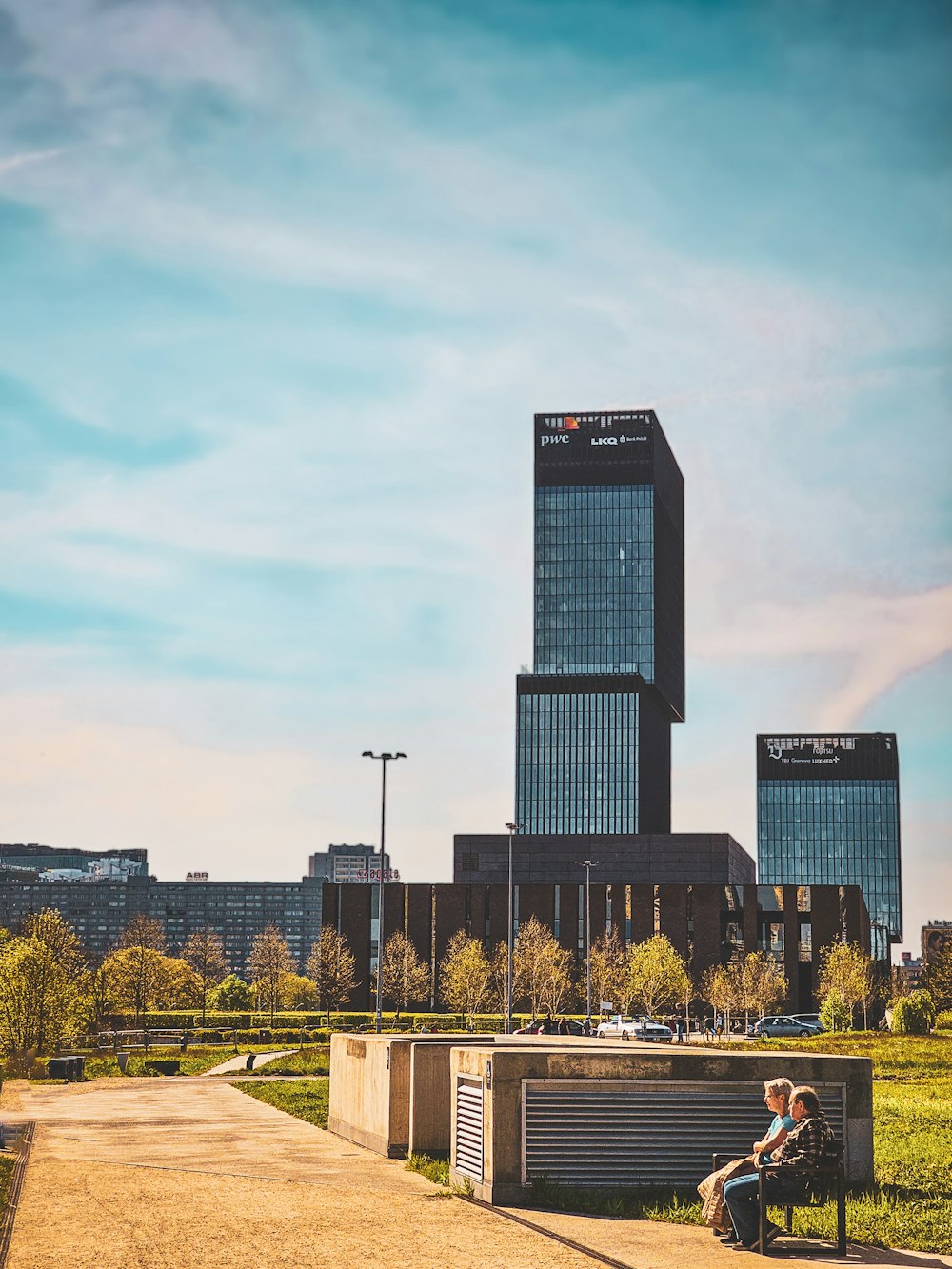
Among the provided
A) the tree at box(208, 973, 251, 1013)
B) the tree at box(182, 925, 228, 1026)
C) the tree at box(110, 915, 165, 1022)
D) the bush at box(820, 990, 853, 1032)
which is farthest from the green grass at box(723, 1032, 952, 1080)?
the tree at box(182, 925, 228, 1026)

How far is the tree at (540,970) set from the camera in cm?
9881

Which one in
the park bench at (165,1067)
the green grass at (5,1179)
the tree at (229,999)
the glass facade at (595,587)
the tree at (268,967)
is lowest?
the tree at (229,999)

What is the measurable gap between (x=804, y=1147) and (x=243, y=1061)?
38.0 metres

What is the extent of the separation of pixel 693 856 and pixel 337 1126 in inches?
5097

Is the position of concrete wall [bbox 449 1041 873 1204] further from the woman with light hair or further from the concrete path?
the concrete path

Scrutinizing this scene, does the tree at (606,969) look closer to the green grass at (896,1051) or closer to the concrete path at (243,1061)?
the green grass at (896,1051)

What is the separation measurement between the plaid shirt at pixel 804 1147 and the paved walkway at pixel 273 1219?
797 mm

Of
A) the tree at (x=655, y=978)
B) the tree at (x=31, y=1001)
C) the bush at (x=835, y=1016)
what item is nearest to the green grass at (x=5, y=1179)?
the tree at (x=31, y=1001)

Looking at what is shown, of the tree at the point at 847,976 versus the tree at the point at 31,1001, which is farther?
the tree at the point at 847,976

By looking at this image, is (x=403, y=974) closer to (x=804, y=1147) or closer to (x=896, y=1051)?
(x=896, y=1051)

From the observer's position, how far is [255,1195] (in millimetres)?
15414

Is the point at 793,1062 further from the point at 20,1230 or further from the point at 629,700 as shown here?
the point at 629,700

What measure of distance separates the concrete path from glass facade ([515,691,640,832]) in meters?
132

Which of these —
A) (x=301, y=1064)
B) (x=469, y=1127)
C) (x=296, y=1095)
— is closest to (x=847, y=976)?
(x=301, y=1064)
